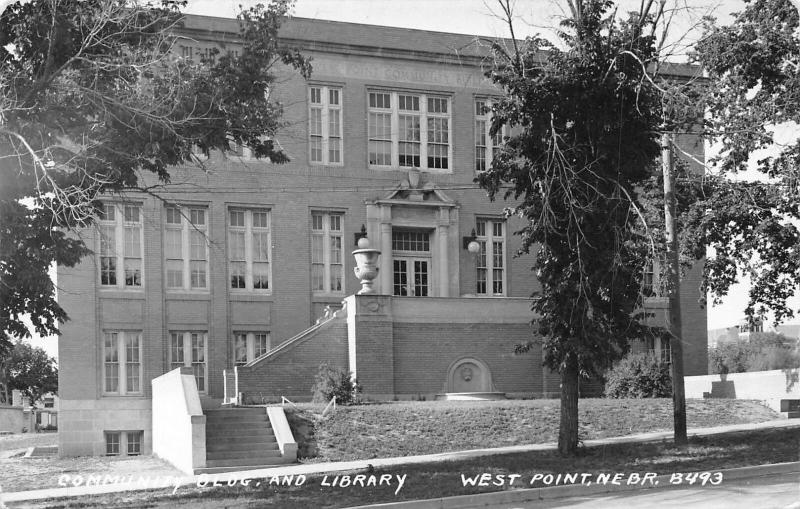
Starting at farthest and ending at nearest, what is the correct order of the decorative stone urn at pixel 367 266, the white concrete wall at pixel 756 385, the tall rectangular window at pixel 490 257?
the tall rectangular window at pixel 490 257 → the white concrete wall at pixel 756 385 → the decorative stone urn at pixel 367 266

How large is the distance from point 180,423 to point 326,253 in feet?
42.0

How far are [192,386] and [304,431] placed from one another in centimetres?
293

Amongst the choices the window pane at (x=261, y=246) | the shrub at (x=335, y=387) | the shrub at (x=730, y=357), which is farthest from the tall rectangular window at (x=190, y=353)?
the shrub at (x=730, y=357)

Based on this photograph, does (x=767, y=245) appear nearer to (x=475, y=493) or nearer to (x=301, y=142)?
(x=475, y=493)

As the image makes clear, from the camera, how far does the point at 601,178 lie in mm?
19578

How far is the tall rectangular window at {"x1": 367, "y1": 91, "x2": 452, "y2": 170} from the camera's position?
36.4 metres

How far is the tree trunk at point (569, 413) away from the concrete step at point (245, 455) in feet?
21.7

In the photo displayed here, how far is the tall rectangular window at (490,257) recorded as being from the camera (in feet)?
122

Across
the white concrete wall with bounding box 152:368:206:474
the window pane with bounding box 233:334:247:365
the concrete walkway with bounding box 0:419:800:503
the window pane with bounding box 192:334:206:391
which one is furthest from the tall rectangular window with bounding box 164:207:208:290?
the concrete walkway with bounding box 0:419:800:503

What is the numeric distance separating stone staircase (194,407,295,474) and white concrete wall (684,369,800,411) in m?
14.9

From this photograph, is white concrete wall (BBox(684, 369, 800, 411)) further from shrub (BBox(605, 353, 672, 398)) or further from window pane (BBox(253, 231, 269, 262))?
window pane (BBox(253, 231, 269, 262))

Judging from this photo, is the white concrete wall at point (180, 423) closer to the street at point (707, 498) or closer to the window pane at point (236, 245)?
the window pane at point (236, 245)

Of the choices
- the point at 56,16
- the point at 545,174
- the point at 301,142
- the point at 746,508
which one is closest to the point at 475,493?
the point at 746,508

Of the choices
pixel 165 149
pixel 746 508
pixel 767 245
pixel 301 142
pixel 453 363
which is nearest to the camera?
pixel 746 508
